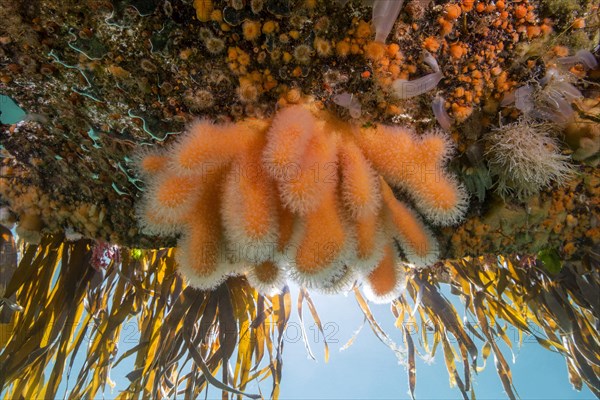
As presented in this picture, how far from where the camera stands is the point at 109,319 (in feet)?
7.91

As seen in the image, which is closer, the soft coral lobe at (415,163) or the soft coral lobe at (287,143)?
the soft coral lobe at (287,143)

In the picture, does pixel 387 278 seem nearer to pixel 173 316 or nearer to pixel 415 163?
pixel 415 163

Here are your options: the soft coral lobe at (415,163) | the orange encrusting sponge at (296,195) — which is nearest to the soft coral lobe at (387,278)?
the orange encrusting sponge at (296,195)

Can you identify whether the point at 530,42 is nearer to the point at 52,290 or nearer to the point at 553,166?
the point at 553,166

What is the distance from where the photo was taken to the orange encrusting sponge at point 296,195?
1321mm

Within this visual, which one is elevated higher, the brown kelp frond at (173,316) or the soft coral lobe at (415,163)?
the soft coral lobe at (415,163)

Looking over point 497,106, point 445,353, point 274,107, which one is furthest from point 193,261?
point 445,353

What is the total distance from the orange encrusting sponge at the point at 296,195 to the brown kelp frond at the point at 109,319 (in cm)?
98

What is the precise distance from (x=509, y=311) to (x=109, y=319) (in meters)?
2.75

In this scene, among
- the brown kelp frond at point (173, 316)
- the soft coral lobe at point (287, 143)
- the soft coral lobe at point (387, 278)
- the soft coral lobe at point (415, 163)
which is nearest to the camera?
the soft coral lobe at point (287, 143)

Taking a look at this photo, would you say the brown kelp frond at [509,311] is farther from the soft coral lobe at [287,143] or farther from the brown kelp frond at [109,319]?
the soft coral lobe at [287,143]

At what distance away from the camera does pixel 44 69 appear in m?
1.43

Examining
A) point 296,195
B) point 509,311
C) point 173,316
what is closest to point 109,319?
point 173,316

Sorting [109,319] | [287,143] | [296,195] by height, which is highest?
[287,143]
